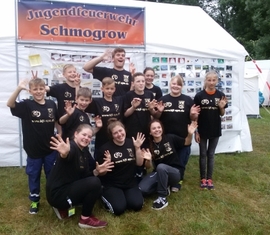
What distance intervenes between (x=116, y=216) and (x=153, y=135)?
3.42 feet

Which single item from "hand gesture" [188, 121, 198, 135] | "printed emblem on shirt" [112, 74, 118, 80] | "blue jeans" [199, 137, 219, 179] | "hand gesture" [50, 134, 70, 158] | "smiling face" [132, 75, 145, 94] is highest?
"printed emblem on shirt" [112, 74, 118, 80]

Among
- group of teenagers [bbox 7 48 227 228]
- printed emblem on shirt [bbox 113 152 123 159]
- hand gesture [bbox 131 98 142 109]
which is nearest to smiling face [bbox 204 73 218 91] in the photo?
group of teenagers [bbox 7 48 227 228]

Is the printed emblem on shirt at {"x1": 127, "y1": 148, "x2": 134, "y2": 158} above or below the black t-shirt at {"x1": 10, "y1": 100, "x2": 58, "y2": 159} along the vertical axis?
below

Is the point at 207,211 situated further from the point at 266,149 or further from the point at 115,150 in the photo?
the point at 266,149

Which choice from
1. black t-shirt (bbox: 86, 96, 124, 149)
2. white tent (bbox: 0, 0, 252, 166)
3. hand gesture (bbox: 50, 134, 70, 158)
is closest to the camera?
hand gesture (bbox: 50, 134, 70, 158)

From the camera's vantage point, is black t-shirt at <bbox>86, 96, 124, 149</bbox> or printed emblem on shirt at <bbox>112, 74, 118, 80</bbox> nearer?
black t-shirt at <bbox>86, 96, 124, 149</bbox>

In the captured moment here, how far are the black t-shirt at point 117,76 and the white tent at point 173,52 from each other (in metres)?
1.08

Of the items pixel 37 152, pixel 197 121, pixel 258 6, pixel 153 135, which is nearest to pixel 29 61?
pixel 37 152

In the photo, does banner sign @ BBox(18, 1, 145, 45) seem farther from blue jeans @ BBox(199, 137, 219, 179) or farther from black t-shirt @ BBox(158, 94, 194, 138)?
blue jeans @ BBox(199, 137, 219, 179)

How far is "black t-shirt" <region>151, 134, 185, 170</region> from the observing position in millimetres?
3949

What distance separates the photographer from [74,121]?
3729 millimetres

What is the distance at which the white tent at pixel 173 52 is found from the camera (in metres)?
5.01

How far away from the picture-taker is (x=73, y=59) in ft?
16.8

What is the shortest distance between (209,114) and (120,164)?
4.66ft
